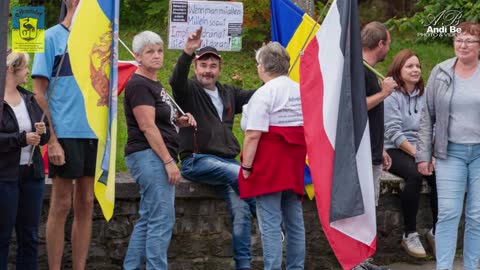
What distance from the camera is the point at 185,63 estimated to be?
25.9 feet

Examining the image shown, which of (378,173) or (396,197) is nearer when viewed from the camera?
(378,173)

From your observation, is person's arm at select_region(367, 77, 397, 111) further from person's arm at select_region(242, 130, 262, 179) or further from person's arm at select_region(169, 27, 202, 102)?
person's arm at select_region(169, 27, 202, 102)

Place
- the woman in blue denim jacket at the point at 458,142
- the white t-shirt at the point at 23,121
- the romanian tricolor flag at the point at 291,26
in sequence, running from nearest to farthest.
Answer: the white t-shirt at the point at 23,121 → the woman in blue denim jacket at the point at 458,142 → the romanian tricolor flag at the point at 291,26

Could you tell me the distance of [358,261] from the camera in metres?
7.60

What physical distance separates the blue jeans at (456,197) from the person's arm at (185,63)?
1962 millimetres

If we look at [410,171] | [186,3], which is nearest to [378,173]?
[410,171]

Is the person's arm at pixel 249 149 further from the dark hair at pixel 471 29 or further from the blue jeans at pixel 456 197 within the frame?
the dark hair at pixel 471 29

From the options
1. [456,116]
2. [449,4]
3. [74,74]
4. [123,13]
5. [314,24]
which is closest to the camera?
[74,74]

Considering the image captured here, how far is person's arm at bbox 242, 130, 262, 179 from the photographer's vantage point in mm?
7570

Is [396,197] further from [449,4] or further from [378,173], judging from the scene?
[449,4]

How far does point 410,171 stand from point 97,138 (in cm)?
271

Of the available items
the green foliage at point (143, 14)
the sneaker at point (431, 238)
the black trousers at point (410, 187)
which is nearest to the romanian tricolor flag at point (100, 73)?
the black trousers at point (410, 187)

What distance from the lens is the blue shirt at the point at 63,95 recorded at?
295 inches

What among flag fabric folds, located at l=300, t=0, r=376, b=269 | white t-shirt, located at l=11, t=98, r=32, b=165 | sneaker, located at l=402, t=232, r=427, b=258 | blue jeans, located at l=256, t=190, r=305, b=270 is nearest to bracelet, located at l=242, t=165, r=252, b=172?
blue jeans, located at l=256, t=190, r=305, b=270
